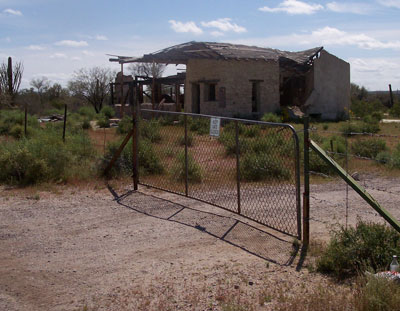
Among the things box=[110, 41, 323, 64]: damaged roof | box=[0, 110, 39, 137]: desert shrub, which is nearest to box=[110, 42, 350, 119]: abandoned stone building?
box=[110, 41, 323, 64]: damaged roof

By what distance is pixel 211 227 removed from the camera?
724cm

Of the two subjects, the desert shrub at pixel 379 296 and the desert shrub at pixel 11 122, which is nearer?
the desert shrub at pixel 379 296

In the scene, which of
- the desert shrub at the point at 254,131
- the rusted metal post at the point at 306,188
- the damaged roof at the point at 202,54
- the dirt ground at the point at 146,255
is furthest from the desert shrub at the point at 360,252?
the damaged roof at the point at 202,54

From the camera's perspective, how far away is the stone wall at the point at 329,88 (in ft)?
98.8

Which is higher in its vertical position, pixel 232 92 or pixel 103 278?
pixel 232 92

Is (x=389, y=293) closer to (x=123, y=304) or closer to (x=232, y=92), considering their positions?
(x=123, y=304)

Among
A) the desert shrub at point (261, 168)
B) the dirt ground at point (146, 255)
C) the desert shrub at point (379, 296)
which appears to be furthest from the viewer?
the desert shrub at point (261, 168)

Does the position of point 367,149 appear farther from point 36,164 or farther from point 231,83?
point 231,83

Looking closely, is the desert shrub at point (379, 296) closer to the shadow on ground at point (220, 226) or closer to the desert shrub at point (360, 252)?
the desert shrub at point (360, 252)

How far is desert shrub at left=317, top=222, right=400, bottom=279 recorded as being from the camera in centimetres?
509

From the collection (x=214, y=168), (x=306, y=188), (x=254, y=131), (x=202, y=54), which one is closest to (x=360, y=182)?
(x=254, y=131)

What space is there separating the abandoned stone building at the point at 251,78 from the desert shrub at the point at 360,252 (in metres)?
19.9

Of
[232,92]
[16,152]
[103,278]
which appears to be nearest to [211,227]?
[103,278]

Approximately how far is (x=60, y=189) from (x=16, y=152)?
168 centimetres
